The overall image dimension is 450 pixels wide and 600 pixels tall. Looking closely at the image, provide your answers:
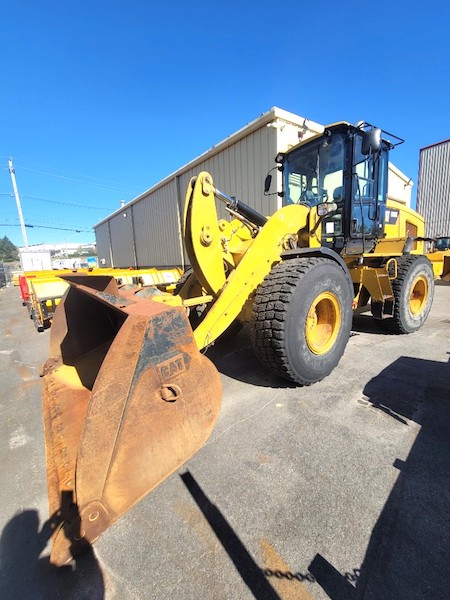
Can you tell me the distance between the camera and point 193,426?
5.87ft

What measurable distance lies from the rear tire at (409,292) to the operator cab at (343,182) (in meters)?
0.67

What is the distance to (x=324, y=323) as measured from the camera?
3.46 m

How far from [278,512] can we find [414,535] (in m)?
0.69

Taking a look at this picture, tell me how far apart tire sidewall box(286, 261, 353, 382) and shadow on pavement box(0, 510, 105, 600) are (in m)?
1.99


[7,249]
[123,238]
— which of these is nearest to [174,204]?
[123,238]

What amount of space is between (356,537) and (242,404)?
1457 mm

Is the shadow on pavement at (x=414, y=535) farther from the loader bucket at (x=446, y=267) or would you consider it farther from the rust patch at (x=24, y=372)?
the loader bucket at (x=446, y=267)

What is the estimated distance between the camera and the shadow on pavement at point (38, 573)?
52.1 inches

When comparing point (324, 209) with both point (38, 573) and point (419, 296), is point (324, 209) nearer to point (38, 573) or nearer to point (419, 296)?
point (419, 296)

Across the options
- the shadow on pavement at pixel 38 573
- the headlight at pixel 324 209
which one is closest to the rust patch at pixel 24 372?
the shadow on pavement at pixel 38 573

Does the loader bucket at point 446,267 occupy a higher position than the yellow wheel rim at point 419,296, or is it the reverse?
the loader bucket at point 446,267

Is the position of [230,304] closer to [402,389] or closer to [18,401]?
[402,389]

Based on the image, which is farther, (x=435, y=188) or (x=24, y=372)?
(x=435, y=188)

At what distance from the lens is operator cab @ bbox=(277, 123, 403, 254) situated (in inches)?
163
